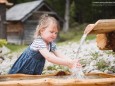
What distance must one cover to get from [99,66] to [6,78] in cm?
360

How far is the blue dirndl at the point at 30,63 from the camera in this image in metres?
4.62

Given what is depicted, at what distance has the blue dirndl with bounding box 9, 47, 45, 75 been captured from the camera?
462 cm

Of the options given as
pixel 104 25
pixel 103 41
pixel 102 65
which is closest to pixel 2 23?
pixel 102 65

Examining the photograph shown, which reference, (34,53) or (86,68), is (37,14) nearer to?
(86,68)

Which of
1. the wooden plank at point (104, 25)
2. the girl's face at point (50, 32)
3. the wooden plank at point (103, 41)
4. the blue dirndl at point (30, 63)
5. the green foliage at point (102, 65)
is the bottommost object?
the green foliage at point (102, 65)

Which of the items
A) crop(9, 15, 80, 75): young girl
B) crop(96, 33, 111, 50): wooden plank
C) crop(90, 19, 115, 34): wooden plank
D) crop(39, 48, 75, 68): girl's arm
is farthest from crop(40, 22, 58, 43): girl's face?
crop(96, 33, 111, 50): wooden plank

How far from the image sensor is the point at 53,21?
177 inches

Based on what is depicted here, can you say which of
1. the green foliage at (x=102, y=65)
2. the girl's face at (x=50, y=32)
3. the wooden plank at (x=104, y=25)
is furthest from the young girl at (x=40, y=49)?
the green foliage at (x=102, y=65)

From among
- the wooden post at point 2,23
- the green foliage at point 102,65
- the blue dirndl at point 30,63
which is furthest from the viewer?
the wooden post at point 2,23

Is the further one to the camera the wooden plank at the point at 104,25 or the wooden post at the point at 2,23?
the wooden post at the point at 2,23

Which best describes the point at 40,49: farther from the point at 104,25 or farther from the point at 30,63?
the point at 104,25

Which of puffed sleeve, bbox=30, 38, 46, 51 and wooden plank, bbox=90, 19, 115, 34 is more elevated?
wooden plank, bbox=90, 19, 115, 34

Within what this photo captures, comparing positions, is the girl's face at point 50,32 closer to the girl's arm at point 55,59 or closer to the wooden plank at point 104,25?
the girl's arm at point 55,59

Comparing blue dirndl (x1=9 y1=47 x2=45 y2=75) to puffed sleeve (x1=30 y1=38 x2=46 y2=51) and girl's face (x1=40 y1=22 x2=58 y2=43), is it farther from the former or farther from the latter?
girl's face (x1=40 y1=22 x2=58 y2=43)
